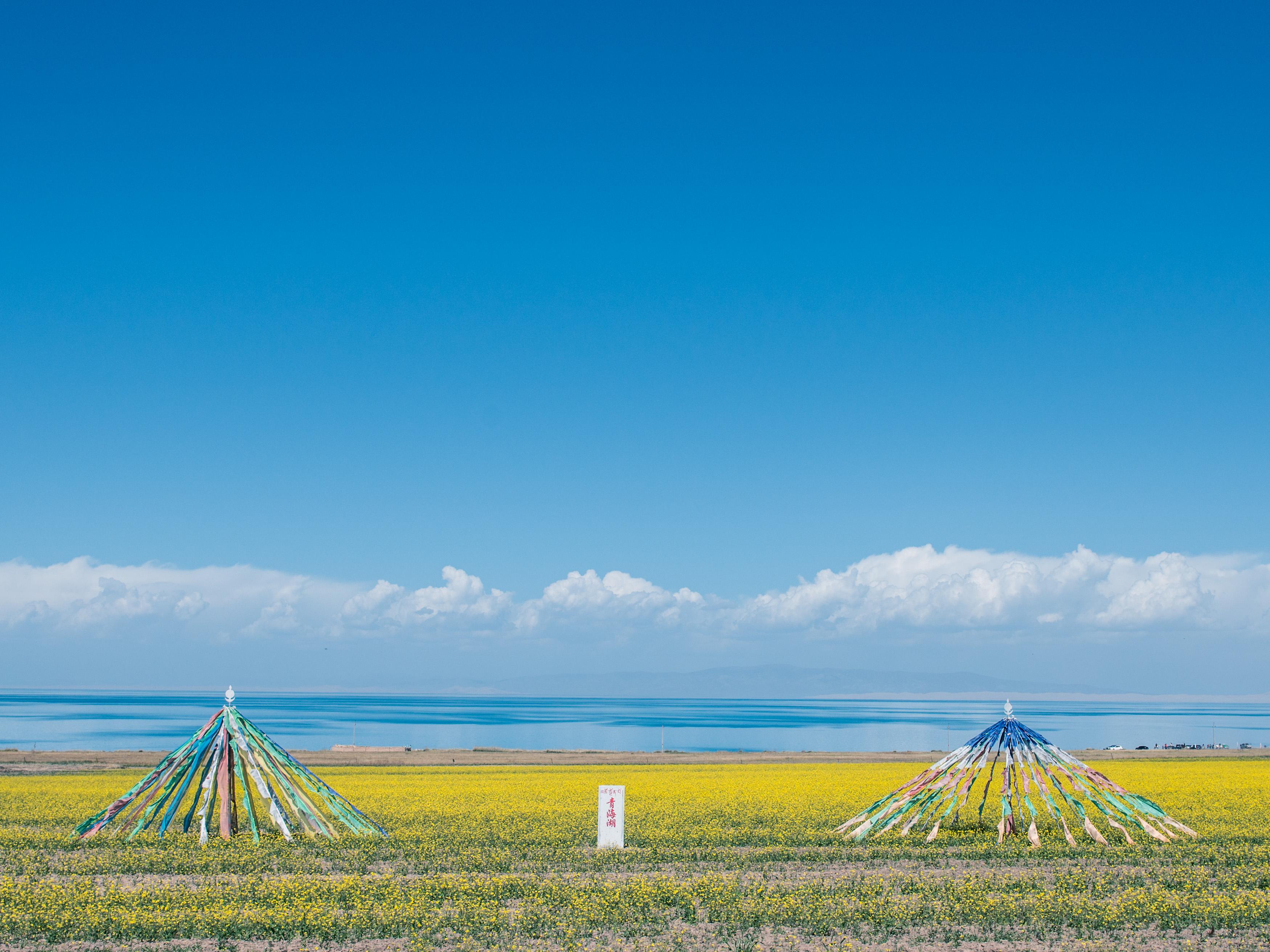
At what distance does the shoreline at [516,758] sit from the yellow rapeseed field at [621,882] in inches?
1140

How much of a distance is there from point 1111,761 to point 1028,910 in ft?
176

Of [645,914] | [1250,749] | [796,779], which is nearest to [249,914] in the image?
[645,914]

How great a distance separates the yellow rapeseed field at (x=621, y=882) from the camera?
1417 cm

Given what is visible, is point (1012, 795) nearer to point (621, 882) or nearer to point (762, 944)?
point (621, 882)

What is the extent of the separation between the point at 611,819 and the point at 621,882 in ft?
10.8

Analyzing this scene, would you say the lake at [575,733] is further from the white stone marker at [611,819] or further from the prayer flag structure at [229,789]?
the white stone marker at [611,819]

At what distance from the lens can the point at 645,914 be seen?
14.9 metres

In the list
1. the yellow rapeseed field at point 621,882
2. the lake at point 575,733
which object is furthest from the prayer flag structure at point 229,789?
the lake at point 575,733

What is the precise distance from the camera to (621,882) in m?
17.2

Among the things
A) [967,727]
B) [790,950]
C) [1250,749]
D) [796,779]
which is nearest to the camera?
[790,950]

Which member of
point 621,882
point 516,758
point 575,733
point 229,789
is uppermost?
point 229,789

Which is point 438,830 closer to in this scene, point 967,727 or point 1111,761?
point 1111,761

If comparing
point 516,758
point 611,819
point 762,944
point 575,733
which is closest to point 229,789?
point 611,819

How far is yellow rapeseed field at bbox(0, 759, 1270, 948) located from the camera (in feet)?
46.5
